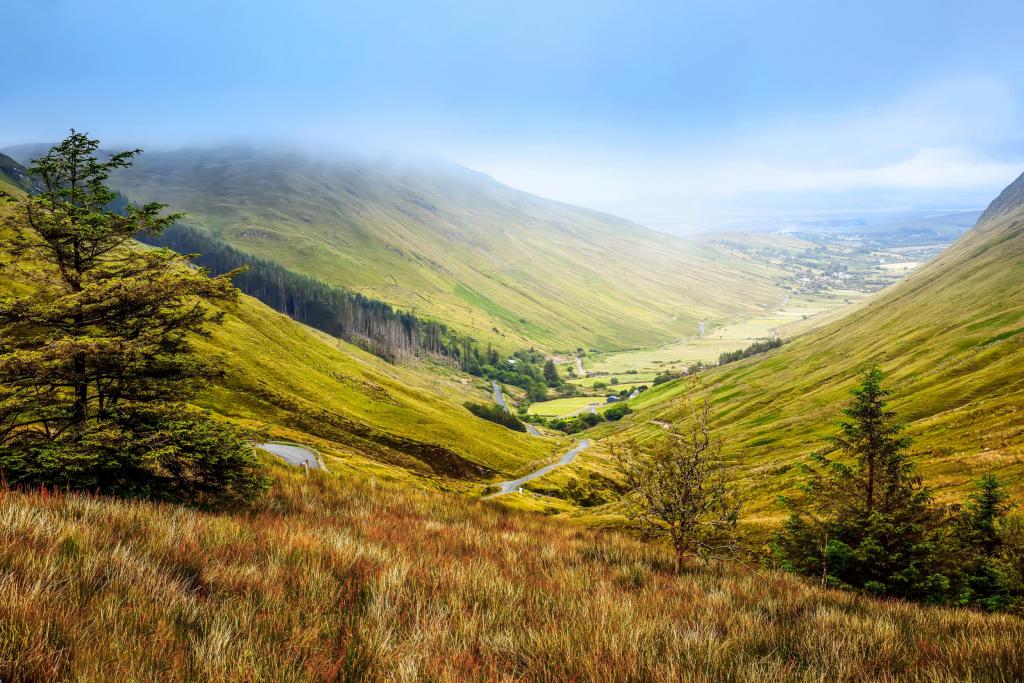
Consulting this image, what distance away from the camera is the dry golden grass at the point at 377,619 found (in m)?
2.78

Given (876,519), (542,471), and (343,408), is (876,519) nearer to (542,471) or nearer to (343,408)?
(343,408)

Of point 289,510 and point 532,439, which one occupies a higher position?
point 289,510

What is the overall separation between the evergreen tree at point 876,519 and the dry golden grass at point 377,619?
68.4 feet

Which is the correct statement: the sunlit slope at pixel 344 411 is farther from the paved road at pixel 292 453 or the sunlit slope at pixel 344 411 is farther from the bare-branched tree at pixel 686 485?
the bare-branched tree at pixel 686 485

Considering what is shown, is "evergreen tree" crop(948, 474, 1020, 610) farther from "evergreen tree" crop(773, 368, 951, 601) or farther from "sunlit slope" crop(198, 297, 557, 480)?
"sunlit slope" crop(198, 297, 557, 480)

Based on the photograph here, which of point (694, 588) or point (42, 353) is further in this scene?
point (42, 353)

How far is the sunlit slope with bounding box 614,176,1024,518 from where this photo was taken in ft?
195

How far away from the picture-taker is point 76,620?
109 inches

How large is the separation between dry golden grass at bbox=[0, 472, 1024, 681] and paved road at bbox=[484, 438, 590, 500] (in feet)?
261

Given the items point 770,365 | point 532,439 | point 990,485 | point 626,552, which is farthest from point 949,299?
point 626,552

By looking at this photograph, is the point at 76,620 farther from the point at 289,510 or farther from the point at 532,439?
the point at 532,439

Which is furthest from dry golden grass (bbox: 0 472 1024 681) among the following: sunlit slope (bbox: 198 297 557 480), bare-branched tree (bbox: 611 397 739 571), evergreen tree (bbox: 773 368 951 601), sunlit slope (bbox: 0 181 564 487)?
sunlit slope (bbox: 198 297 557 480)

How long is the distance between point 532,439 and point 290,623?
151 meters

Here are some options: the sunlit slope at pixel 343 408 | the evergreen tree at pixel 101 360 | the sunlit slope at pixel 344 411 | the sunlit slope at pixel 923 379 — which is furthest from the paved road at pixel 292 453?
the sunlit slope at pixel 923 379
